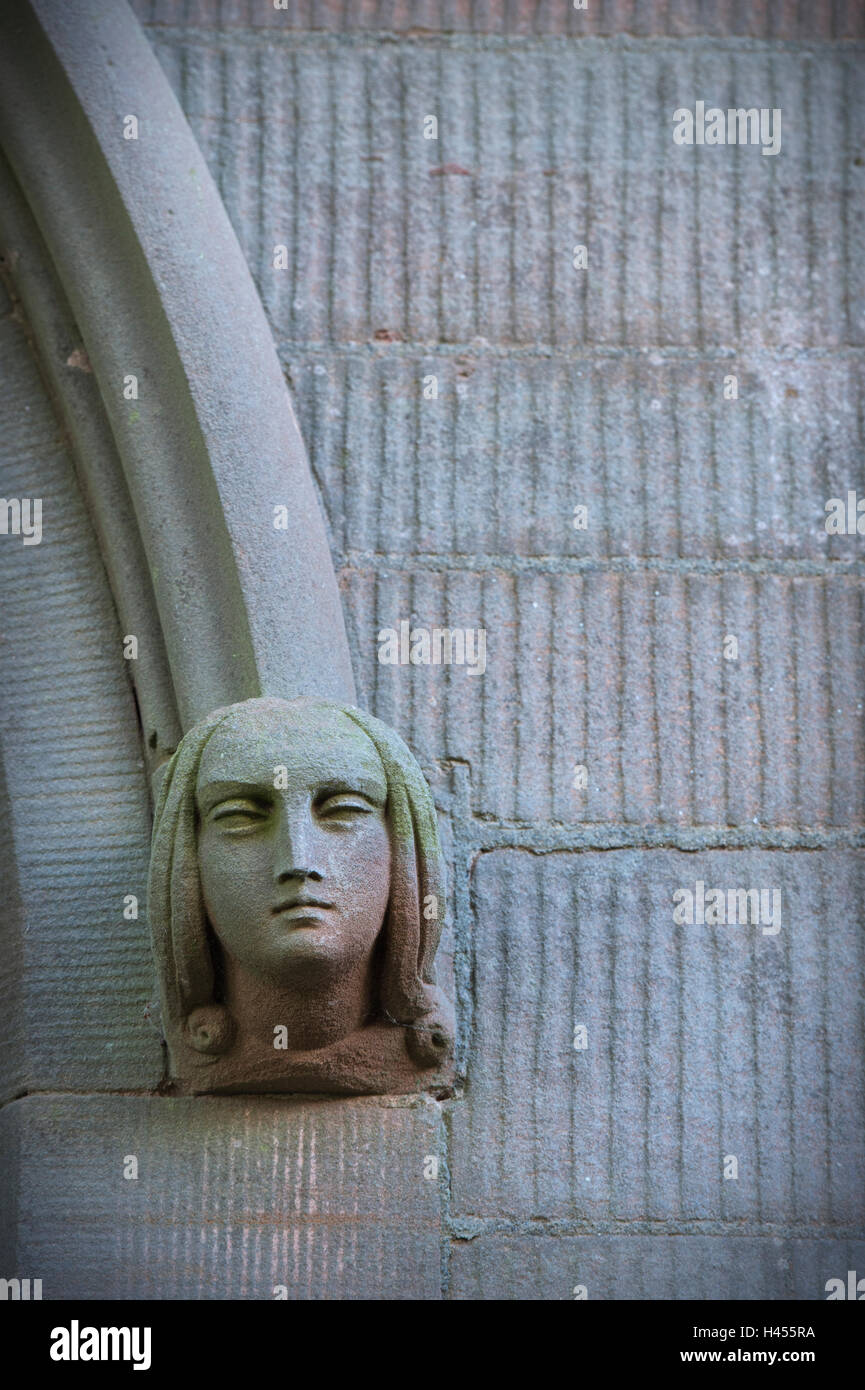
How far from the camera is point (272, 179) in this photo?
3150mm

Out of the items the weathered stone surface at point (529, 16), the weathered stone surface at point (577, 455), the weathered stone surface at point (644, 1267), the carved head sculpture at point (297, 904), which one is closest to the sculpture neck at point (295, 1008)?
the carved head sculpture at point (297, 904)

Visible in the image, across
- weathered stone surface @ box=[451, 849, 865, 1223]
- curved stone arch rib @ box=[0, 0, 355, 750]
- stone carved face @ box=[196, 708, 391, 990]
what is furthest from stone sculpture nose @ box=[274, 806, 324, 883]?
weathered stone surface @ box=[451, 849, 865, 1223]

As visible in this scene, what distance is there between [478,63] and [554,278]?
43cm

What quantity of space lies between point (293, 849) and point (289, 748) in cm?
15

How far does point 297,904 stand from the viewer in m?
2.43

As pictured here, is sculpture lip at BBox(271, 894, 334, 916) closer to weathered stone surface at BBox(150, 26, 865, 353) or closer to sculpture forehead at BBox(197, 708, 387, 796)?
sculpture forehead at BBox(197, 708, 387, 796)

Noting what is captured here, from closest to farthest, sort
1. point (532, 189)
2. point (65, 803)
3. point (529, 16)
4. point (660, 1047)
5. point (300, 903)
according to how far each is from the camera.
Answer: point (300, 903)
point (660, 1047)
point (65, 803)
point (532, 189)
point (529, 16)

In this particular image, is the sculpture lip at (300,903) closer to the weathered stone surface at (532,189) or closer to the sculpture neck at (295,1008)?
the sculpture neck at (295,1008)

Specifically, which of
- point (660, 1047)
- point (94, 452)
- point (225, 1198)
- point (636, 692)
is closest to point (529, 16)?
point (94, 452)

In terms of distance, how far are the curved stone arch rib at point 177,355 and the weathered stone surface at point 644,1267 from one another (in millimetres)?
832

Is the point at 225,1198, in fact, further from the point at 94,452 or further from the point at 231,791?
the point at 94,452

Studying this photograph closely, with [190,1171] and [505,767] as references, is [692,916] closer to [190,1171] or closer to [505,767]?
[505,767]

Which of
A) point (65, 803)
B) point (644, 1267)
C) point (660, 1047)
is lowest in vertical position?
point (644, 1267)

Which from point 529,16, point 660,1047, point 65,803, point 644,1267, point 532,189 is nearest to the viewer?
point 644,1267
